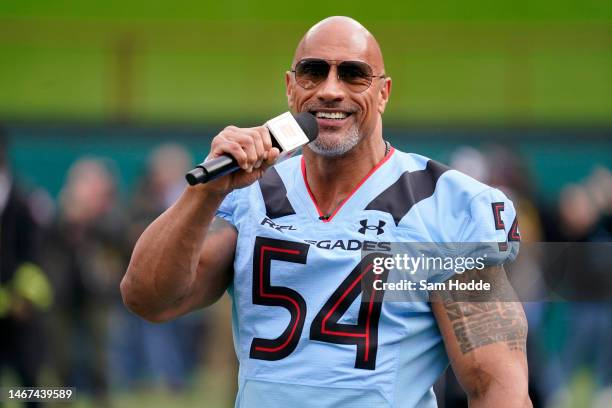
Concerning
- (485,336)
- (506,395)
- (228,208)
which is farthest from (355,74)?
(506,395)

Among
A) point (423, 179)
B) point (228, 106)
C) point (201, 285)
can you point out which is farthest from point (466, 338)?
point (228, 106)

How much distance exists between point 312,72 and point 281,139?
1.65ft

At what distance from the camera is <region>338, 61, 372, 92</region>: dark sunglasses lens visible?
427 cm

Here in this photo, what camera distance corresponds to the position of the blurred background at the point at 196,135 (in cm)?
1128

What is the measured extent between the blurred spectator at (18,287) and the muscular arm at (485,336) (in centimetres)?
628

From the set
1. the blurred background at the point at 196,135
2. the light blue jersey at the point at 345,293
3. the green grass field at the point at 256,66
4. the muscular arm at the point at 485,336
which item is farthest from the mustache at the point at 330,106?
the green grass field at the point at 256,66

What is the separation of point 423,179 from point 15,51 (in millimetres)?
15514

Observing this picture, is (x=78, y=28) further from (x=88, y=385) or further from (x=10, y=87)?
(x=88, y=385)

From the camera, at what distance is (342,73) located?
14.0 feet

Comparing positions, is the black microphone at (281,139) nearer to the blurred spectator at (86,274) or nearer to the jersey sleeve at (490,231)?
the jersey sleeve at (490,231)

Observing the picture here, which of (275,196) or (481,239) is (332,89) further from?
(481,239)

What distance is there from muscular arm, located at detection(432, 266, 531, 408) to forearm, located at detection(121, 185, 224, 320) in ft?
2.74

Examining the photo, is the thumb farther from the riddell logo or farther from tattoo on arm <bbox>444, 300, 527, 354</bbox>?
tattoo on arm <bbox>444, 300, 527, 354</bbox>

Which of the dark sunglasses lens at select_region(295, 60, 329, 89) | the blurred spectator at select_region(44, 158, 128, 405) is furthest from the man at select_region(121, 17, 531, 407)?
the blurred spectator at select_region(44, 158, 128, 405)
